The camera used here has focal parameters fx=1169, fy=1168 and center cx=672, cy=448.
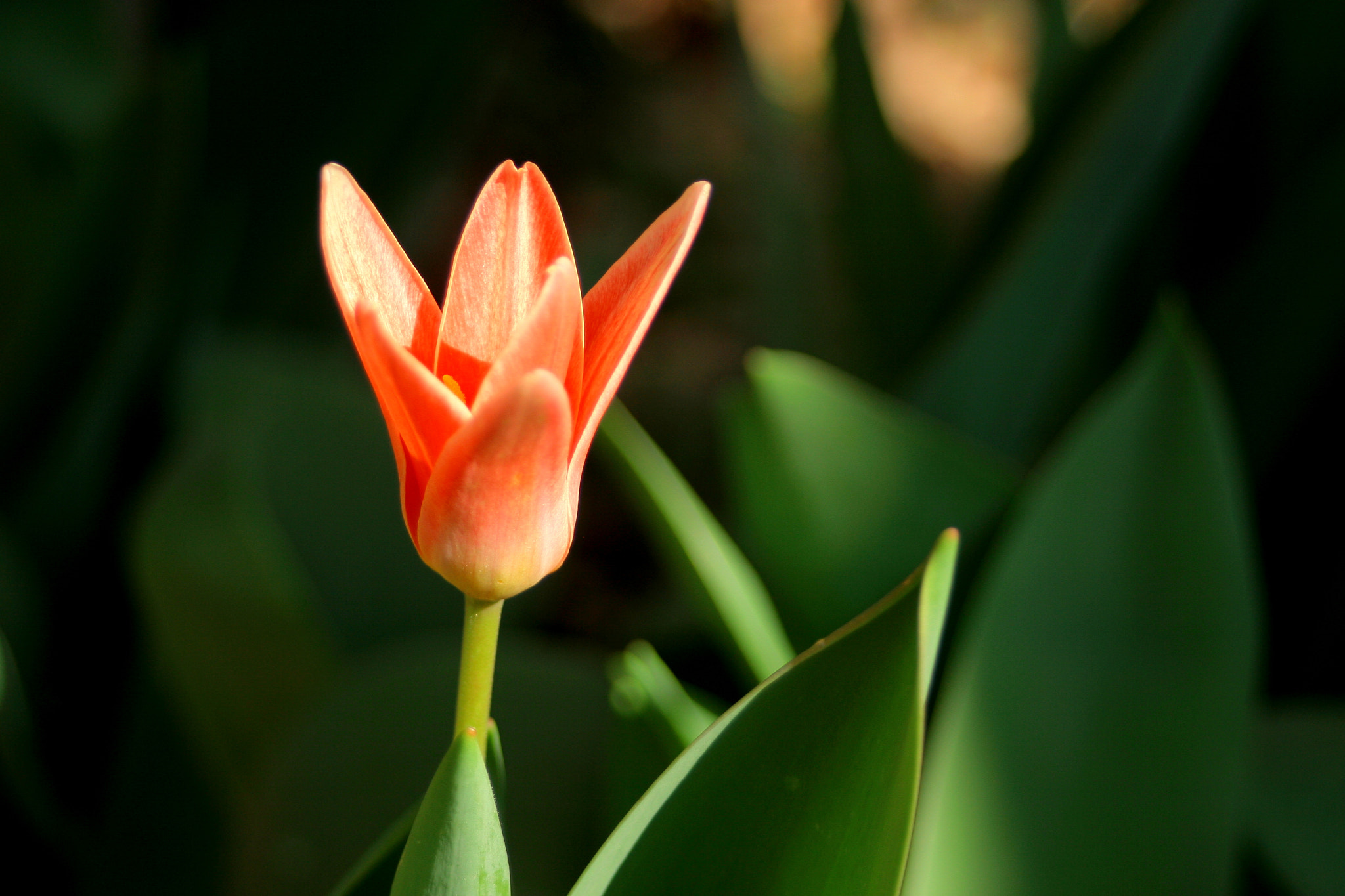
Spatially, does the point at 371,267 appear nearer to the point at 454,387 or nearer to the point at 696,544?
the point at 454,387

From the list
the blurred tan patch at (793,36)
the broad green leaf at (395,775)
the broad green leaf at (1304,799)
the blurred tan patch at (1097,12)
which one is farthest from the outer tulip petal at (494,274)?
the blurred tan patch at (793,36)

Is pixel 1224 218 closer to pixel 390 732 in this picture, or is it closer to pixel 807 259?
pixel 807 259

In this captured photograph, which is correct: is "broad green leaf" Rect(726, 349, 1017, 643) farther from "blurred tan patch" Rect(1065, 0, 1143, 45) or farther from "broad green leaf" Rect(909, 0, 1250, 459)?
"blurred tan patch" Rect(1065, 0, 1143, 45)

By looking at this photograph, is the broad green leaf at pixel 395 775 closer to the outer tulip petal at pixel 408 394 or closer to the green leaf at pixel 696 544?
the green leaf at pixel 696 544

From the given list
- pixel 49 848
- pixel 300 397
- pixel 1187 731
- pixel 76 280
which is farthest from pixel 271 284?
pixel 1187 731

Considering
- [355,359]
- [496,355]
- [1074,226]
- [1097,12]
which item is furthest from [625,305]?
[1097,12]

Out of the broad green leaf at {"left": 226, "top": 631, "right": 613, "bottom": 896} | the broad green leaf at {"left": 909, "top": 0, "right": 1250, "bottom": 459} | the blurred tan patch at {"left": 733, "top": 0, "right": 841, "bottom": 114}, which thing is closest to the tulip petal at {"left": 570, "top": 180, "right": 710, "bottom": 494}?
the broad green leaf at {"left": 226, "top": 631, "right": 613, "bottom": 896}
